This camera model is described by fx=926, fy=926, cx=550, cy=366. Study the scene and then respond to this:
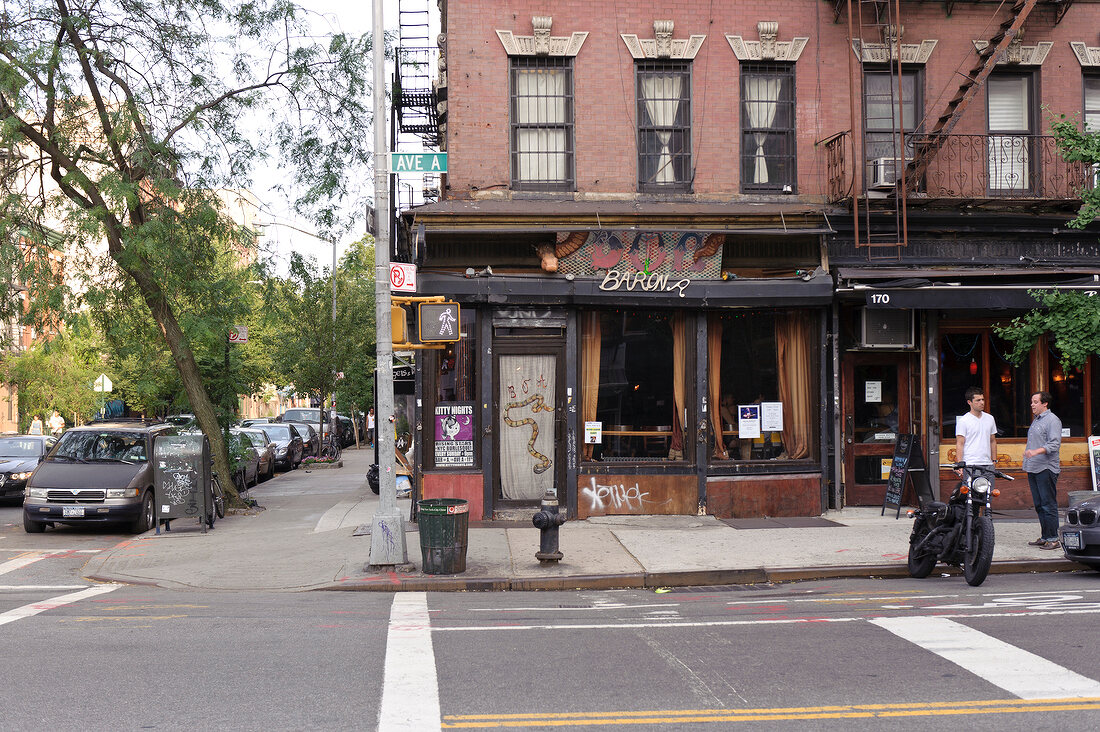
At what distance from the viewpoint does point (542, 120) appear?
46.8 ft

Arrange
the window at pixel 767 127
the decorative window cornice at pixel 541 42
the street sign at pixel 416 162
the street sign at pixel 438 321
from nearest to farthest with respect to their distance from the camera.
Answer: the street sign at pixel 416 162 → the street sign at pixel 438 321 → the decorative window cornice at pixel 541 42 → the window at pixel 767 127

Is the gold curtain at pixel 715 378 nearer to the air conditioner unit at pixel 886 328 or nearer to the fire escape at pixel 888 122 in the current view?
the air conditioner unit at pixel 886 328

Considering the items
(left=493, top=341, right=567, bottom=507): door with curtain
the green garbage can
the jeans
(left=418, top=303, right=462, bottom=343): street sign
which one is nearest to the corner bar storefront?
(left=493, top=341, right=567, bottom=507): door with curtain

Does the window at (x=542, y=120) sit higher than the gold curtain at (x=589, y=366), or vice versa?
the window at (x=542, y=120)

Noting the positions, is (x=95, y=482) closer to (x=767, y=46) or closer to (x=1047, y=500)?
(x=767, y=46)

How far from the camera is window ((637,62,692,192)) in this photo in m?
14.4

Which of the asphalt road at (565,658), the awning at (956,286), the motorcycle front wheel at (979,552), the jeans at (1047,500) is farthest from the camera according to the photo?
the awning at (956,286)

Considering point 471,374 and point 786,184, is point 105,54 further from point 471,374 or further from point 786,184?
point 786,184

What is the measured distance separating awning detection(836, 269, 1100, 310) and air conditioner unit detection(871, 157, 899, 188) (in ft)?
4.39

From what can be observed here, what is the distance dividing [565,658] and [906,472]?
8775mm

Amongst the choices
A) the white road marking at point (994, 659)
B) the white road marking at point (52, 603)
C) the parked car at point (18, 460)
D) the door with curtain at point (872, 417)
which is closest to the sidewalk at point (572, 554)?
the white road marking at point (52, 603)

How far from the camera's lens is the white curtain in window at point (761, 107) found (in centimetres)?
1461

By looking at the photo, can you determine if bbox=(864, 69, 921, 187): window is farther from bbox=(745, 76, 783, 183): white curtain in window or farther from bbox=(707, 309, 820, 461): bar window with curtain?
bbox=(707, 309, 820, 461): bar window with curtain

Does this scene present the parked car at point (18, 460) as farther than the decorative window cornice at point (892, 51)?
Yes
